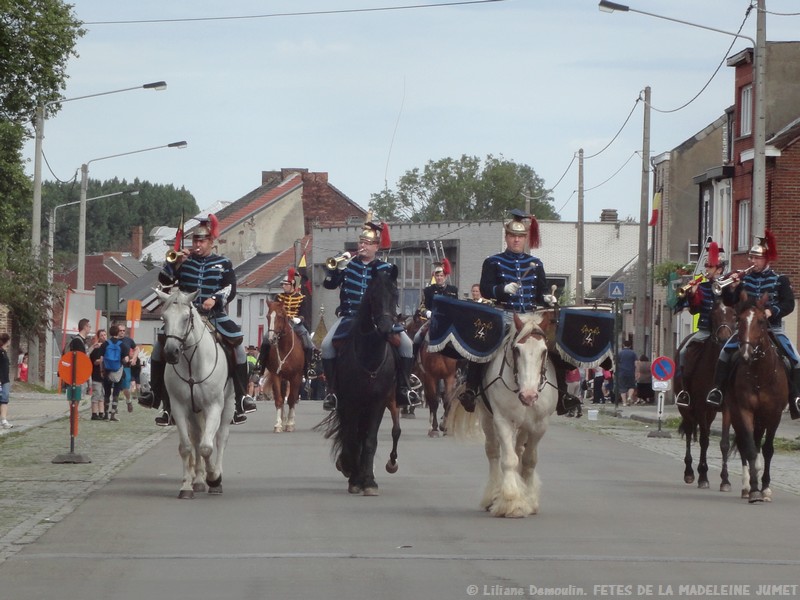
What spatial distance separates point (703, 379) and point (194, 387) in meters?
5.68

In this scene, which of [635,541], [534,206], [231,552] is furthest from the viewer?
[534,206]

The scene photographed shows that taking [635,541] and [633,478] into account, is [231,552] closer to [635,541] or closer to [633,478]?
[635,541]

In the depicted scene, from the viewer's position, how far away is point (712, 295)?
Result: 17.2m

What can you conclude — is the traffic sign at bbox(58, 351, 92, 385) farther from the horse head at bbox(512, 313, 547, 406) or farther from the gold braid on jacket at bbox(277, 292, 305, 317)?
the horse head at bbox(512, 313, 547, 406)

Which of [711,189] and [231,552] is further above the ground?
[711,189]

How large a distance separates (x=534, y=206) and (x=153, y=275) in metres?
32.5

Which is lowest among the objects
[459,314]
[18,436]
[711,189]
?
[18,436]

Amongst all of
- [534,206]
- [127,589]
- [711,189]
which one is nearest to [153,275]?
[534,206]

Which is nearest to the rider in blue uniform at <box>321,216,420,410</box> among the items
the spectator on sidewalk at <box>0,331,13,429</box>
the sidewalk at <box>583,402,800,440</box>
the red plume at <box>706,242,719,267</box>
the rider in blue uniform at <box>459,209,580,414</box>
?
the rider in blue uniform at <box>459,209,580,414</box>

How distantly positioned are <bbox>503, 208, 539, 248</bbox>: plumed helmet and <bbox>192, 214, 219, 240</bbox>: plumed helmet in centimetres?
Answer: 303

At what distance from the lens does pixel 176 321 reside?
14891 millimetres

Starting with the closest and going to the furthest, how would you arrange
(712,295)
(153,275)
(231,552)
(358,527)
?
(231,552)
(358,527)
(712,295)
(153,275)

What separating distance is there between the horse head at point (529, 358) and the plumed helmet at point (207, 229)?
12.0 feet

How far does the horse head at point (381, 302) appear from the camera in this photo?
14.9m
